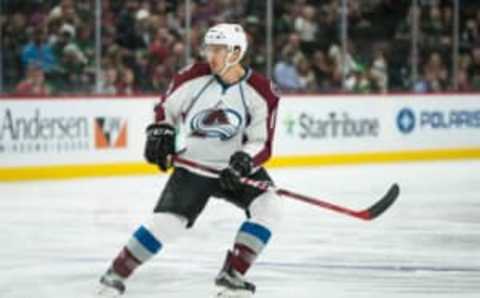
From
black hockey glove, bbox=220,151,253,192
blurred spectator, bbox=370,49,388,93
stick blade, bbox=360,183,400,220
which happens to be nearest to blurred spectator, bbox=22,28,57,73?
blurred spectator, bbox=370,49,388,93

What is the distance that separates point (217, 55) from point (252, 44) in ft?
30.3

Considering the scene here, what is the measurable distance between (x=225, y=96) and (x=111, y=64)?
7.96m

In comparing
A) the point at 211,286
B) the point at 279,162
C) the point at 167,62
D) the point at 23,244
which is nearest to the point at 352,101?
the point at 279,162

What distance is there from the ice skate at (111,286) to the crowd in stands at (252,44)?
7161 mm

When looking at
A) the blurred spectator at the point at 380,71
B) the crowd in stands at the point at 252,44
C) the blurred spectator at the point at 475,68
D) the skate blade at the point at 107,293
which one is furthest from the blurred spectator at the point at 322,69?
the skate blade at the point at 107,293

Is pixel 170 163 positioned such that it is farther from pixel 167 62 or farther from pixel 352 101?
pixel 352 101

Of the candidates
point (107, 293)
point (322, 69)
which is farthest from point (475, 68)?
point (107, 293)

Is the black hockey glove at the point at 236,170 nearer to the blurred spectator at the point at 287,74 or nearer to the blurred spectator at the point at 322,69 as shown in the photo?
the blurred spectator at the point at 287,74

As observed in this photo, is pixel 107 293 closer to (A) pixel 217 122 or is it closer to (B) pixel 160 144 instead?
(B) pixel 160 144

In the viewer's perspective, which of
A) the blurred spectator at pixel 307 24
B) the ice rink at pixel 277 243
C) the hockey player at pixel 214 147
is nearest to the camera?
the hockey player at pixel 214 147

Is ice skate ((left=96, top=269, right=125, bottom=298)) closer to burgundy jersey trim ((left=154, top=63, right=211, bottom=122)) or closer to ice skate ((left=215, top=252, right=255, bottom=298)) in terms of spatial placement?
ice skate ((left=215, top=252, right=255, bottom=298))

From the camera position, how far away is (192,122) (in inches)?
237

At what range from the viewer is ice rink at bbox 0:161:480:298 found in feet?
21.6

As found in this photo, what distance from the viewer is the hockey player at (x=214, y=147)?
593 cm
